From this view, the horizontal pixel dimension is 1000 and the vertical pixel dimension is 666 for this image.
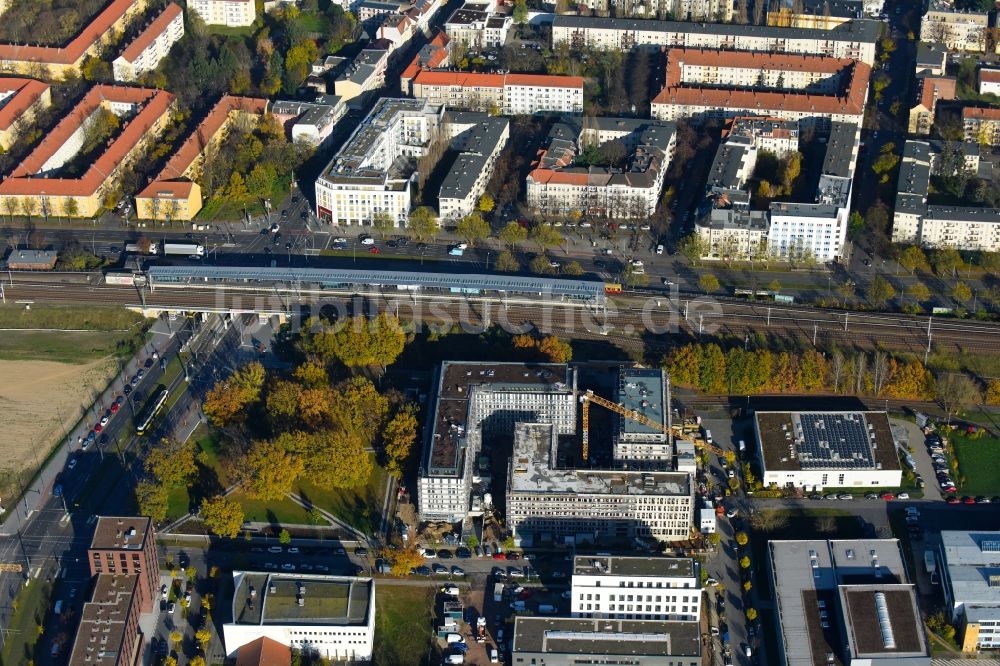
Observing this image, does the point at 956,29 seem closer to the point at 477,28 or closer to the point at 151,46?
the point at 477,28

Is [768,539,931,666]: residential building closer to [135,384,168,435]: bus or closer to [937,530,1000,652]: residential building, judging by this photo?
[937,530,1000,652]: residential building

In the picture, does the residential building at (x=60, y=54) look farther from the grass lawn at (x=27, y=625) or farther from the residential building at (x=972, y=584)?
the residential building at (x=972, y=584)

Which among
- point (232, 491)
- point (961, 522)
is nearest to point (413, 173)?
point (232, 491)

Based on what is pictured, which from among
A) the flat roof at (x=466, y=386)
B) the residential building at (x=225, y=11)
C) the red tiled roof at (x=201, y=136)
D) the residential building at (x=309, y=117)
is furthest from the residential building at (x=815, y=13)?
the flat roof at (x=466, y=386)

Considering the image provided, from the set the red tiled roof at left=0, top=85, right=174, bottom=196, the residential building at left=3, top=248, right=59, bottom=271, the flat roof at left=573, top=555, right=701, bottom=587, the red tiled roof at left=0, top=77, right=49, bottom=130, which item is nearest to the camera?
the flat roof at left=573, top=555, right=701, bottom=587

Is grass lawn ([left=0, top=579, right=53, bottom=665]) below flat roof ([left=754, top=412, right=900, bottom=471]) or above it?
below

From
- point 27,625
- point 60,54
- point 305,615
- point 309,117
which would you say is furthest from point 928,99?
point 27,625

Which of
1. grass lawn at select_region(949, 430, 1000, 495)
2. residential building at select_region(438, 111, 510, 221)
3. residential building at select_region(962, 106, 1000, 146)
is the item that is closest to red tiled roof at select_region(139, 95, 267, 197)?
residential building at select_region(438, 111, 510, 221)
